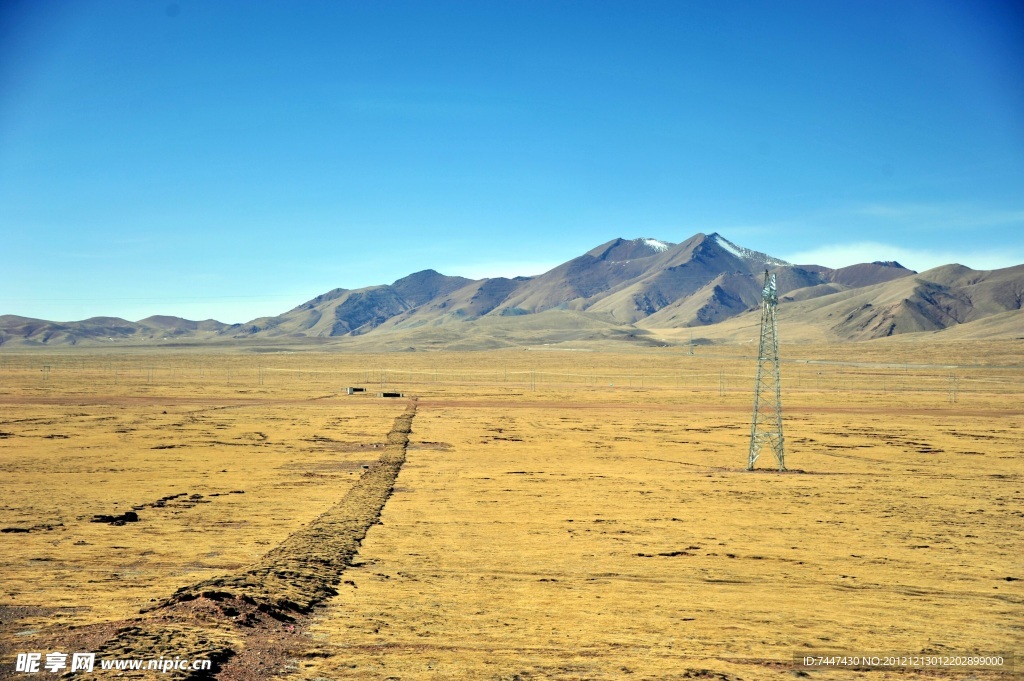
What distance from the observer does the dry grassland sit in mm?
10633

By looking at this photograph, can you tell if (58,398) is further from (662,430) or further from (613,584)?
(613,584)

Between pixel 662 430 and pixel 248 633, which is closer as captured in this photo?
pixel 248 633

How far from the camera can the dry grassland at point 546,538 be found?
10.6 metres

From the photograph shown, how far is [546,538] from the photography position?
683 inches

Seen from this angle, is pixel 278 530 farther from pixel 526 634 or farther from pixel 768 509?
pixel 768 509

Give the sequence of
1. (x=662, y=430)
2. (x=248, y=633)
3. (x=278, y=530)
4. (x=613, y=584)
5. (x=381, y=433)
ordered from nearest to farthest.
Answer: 1. (x=248, y=633)
2. (x=613, y=584)
3. (x=278, y=530)
4. (x=381, y=433)
5. (x=662, y=430)

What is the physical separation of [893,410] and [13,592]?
183 feet

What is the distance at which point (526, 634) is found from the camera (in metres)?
10.9

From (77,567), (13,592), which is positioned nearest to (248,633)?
(13,592)

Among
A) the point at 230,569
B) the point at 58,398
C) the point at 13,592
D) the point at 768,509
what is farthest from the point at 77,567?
the point at 58,398

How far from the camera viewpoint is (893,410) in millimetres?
55062

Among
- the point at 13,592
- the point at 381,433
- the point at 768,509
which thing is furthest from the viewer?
the point at 381,433

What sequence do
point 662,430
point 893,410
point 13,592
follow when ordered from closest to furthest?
point 13,592 < point 662,430 < point 893,410

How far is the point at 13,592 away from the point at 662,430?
1335 inches
